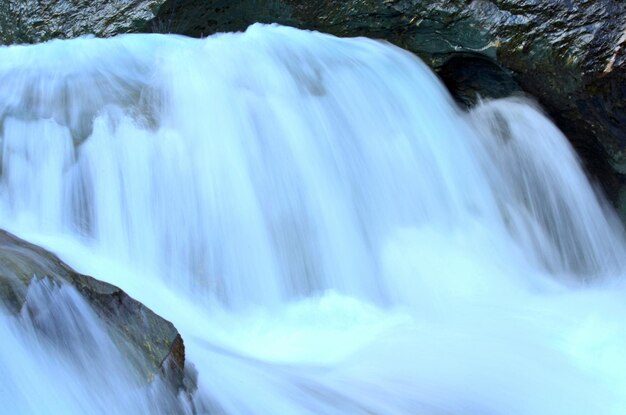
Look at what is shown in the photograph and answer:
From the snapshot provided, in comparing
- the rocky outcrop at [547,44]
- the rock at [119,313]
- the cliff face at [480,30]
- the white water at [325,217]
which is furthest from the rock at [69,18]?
the rock at [119,313]

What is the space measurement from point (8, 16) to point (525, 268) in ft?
12.1

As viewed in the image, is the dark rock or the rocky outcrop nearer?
the rocky outcrop

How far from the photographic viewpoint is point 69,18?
509 centimetres

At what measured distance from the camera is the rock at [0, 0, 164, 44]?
4.98 metres

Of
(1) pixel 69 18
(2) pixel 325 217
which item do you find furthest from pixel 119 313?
(1) pixel 69 18

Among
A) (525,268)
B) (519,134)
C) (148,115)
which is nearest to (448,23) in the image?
(519,134)

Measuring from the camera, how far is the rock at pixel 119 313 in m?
2.06

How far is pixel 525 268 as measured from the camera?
12.6ft

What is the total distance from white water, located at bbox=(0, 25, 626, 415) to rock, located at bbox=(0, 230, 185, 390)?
0.93ft

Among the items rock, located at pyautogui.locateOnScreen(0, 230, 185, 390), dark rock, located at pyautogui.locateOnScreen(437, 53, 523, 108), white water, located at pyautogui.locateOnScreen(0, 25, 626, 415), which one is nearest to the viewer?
rock, located at pyautogui.locateOnScreen(0, 230, 185, 390)

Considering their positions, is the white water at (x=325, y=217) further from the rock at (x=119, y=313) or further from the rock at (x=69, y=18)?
the rock at (x=69, y=18)

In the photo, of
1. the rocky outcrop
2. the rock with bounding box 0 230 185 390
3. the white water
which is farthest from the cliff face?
the rock with bounding box 0 230 185 390

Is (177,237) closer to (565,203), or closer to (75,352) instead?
(75,352)

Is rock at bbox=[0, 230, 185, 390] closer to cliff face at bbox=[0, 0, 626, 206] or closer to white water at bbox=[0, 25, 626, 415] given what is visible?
white water at bbox=[0, 25, 626, 415]
